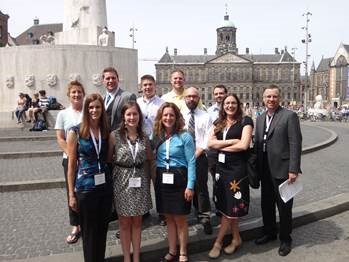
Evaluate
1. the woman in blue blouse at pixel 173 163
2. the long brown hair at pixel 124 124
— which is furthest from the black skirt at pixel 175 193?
the long brown hair at pixel 124 124

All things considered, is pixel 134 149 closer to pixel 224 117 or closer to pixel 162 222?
pixel 224 117

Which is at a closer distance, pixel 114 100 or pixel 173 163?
pixel 173 163

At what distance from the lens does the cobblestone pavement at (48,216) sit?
4.30m

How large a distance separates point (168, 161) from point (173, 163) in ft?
0.18

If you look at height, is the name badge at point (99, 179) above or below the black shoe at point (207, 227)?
above

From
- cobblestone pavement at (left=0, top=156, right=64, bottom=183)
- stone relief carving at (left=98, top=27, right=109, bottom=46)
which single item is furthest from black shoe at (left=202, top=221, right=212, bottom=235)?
stone relief carving at (left=98, top=27, right=109, bottom=46)

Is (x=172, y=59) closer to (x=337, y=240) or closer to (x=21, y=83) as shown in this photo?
(x=21, y=83)

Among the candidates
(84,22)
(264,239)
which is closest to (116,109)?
(264,239)

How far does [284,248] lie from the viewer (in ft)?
14.2

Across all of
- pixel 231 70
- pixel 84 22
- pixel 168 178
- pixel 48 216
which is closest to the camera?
pixel 168 178

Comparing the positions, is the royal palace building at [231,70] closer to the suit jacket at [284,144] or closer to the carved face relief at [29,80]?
the carved face relief at [29,80]

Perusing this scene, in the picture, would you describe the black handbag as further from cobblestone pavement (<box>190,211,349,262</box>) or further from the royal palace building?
the royal palace building

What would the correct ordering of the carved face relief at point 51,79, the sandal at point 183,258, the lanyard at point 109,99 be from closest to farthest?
1. the sandal at point 183,258
2. the lanyard at point 109,99
3. the carved face relief at point 51,79

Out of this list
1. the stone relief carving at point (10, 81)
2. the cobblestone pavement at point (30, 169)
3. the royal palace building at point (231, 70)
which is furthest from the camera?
the royal palace building at point (231, 70)
